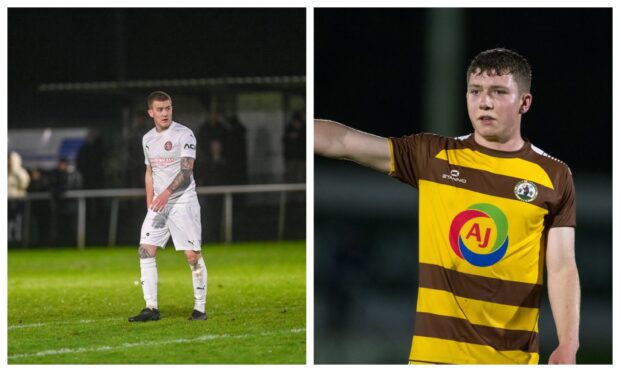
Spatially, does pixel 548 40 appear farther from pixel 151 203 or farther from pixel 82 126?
pixel 82 126

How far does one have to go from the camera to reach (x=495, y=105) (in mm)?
4512

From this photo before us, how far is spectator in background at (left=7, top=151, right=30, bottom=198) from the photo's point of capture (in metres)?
9.94

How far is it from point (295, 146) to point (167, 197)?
4.58 ft

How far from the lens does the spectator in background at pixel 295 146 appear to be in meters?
6.53

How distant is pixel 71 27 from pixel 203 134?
903mm

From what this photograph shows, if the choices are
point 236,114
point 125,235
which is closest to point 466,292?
point 236,114

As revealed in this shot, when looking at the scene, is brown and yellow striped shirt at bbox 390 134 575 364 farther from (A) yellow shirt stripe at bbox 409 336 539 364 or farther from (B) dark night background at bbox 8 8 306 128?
(B) dark night background at bbox 8 8 306 128

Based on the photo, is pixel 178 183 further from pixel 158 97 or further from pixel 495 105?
pixel 495 105

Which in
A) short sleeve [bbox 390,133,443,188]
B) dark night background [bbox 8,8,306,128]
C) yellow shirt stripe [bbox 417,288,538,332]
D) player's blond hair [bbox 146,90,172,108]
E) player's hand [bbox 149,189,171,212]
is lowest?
yellow shirt stripe [bbox 417,288,538,332]

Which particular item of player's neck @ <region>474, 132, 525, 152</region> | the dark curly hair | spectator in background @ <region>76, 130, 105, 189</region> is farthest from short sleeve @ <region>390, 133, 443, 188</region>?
spectator in background @ <region>76, 130, 105, 189</region>

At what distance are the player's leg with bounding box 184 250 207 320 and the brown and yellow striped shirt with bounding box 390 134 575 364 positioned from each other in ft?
4.51

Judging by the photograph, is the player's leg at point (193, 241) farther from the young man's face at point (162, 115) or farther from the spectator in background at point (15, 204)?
the spectator in background at point (15, 204)

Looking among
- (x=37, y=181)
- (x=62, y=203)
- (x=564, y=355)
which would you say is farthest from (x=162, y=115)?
(x=37, y=181)

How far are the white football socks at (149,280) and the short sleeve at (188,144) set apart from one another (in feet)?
1.74
